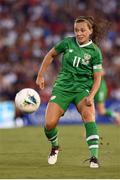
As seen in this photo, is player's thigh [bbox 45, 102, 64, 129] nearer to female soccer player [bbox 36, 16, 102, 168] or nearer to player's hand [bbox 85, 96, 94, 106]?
female soccer player [bbox 36, 16, 102, 168]

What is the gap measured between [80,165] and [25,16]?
18.4 metres

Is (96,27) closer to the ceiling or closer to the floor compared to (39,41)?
closer to the floor

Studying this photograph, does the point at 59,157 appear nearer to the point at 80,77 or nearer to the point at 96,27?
the point at 80,77

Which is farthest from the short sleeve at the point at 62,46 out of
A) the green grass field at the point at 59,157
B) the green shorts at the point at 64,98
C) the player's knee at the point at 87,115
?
the green grass field at the point at 59,157

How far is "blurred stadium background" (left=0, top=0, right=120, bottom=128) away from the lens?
83.1 feet

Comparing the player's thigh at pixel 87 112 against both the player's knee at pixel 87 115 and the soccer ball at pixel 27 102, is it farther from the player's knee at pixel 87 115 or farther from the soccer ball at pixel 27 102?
the soccer ball at pixel 27 102

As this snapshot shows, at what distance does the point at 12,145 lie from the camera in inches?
591

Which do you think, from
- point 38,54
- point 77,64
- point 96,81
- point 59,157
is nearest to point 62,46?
point 77,64

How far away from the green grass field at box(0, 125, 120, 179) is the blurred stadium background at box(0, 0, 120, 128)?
21.2ft

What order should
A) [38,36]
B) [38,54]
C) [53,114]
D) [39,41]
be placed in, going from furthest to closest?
[38,36] < [39,41] < [38,54] < [53,114]

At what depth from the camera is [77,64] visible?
34.8 feet

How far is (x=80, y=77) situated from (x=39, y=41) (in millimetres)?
17095

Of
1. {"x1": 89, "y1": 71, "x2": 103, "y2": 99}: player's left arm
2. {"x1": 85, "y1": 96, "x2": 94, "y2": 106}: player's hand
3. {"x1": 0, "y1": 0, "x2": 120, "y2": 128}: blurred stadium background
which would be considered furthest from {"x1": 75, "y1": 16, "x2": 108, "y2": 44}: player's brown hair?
{"x1": 0, "y1": 0, "x2": 120, "y2": 128}: blurred stadium background

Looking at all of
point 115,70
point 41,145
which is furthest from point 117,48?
point 41,145
